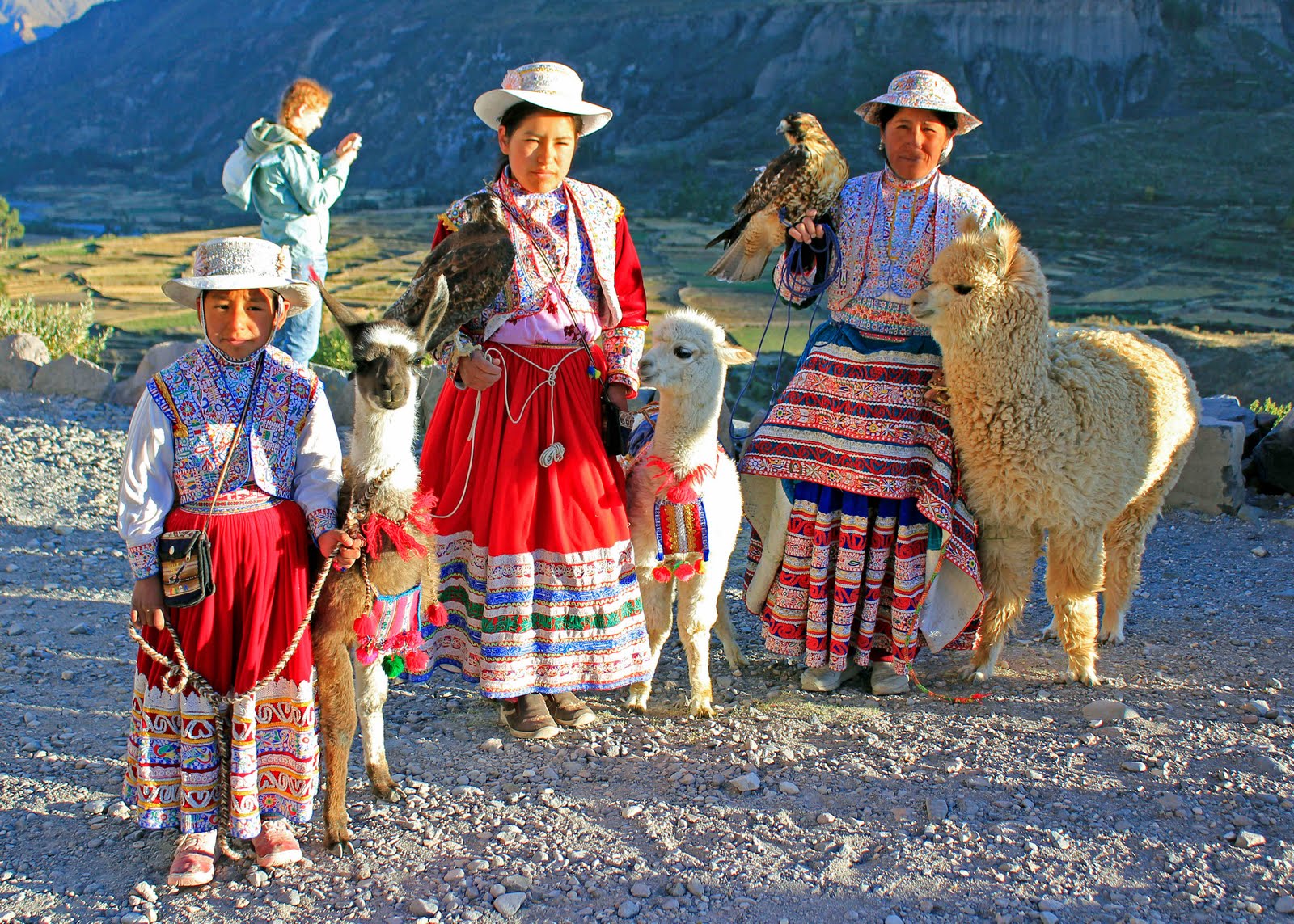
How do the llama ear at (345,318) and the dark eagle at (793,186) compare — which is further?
the dark eagle at (793,186)

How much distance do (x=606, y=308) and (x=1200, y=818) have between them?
7.44 ft

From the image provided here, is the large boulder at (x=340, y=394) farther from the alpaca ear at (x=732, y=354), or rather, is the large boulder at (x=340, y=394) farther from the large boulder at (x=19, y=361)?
the alpaca ear at (x=732, y=354)

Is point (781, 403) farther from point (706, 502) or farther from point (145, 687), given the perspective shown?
point (145, 687)

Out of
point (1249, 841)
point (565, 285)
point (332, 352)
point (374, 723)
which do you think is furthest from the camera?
point (332, 352)

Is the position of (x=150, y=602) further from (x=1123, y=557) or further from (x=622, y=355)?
(x=1123, y=557)

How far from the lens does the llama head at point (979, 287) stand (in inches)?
139

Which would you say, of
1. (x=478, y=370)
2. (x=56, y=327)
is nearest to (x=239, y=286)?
(x=478, y=370)

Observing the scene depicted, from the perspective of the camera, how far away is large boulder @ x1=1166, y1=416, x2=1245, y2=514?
627 cm

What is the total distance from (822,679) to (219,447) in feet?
7.63

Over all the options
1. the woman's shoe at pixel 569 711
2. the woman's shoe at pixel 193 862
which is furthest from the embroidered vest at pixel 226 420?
the woman's shoe at pixel 569 711

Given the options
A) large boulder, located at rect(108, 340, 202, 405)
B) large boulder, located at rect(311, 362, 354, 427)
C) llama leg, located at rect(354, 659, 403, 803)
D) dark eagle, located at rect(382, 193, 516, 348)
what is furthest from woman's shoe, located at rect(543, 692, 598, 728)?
large boulder, located at rect(108, 340, 202, 405)

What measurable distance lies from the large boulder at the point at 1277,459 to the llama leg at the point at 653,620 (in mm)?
4569

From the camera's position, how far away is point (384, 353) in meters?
2.71

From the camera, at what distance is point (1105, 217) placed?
14539 mm
